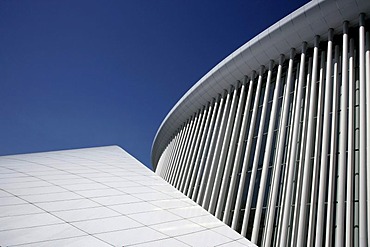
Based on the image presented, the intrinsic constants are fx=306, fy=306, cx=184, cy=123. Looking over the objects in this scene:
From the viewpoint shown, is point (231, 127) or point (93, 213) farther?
point (231, 127)

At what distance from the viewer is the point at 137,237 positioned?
23.1ft

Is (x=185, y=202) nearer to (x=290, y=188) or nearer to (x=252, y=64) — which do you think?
(x=290, y=188)

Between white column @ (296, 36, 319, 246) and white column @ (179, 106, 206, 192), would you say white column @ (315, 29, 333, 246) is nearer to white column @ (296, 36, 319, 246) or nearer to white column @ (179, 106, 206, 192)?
white column @ (296, 36, 319, 246)

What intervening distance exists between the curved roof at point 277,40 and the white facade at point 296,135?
0.06m

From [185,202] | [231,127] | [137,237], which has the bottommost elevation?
[137,237]

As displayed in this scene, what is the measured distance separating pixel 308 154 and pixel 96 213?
35.4 feet

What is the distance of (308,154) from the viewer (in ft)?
48.7

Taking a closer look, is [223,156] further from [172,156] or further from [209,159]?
[172,156]

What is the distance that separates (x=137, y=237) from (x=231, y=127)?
15817mm

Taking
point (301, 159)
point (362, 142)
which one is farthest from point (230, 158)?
point (362, 142)

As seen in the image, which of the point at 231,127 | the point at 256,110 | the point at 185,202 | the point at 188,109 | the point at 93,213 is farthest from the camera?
the point at 188,109

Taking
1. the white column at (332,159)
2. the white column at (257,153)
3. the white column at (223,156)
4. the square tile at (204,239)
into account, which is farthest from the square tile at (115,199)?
the white column at (223,156)

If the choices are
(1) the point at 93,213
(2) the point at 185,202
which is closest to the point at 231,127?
(2) the point at 185,202

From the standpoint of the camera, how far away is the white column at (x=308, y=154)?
13.4 meters
